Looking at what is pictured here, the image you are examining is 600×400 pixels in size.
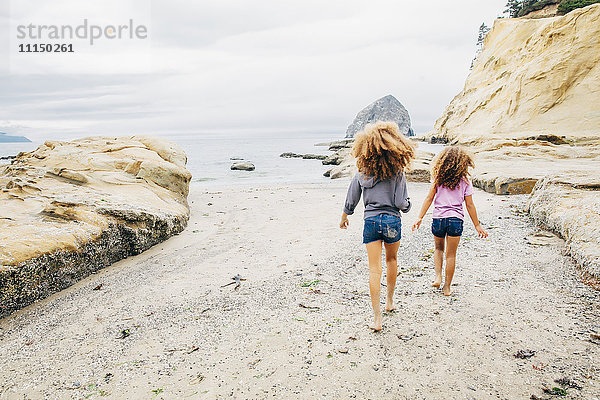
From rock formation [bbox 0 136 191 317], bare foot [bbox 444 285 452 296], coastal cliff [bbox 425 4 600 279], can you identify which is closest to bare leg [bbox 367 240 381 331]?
bare foot [bbox 444 285 452 296]

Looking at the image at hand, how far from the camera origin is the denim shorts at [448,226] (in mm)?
4578

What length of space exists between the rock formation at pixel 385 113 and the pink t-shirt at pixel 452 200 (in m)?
158

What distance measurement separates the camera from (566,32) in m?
31.5

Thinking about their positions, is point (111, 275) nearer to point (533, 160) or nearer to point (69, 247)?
point (69, 247)

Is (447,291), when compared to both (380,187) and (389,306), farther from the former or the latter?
(380,187)

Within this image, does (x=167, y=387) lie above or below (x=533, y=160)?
below

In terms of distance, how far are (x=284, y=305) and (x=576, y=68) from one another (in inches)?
1467

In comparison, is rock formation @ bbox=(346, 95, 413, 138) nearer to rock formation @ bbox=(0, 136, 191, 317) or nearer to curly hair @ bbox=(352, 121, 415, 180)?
rock formation @ bbox=(0, 136, 191, 317)

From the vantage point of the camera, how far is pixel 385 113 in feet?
522

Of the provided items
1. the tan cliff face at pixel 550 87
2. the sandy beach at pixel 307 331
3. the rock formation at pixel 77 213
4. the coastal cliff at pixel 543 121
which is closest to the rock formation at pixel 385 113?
the coastal cliff at pixel 543 121

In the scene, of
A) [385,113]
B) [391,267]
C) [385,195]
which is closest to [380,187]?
[385,195]

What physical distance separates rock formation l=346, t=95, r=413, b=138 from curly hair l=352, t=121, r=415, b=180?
522 ft

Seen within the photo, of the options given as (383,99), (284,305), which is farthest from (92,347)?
(383,99)

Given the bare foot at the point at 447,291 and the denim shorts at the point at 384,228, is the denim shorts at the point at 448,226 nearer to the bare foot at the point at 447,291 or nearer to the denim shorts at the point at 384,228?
the bare foot at the point at 447,291
